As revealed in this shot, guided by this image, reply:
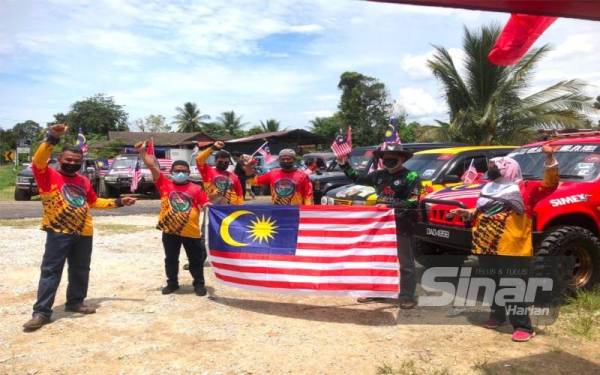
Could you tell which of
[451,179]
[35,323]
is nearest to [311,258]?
[35,323]

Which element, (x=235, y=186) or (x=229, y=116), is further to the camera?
(x=229, y=116)

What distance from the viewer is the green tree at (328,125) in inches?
1870

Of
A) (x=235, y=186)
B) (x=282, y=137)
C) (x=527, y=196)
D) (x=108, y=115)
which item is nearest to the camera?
(x=527, y=196)

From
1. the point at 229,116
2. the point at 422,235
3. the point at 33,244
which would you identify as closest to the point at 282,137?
the point at 229,116

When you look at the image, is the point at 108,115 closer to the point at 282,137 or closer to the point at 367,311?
the point at 282,137

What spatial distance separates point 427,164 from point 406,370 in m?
5.51

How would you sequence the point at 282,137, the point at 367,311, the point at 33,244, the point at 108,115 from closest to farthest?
1. the point at 367,311
2. the point at 33,244
3. the point at 282,137
4. the point at 108,115

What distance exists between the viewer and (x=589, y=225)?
19.3 feet

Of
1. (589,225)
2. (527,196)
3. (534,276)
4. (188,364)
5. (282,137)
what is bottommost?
(188,364)

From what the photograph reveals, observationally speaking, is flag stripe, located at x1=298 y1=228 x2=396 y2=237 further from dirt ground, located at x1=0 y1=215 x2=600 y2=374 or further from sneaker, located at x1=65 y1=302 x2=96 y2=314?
sneaker, located at x1=65 y1=302 x2=96 y2=314

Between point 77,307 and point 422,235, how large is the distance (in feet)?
13.2

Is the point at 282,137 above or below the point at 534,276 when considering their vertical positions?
above

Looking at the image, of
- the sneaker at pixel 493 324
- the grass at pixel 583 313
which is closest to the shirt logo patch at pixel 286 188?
the sneaker at pixel 493 324

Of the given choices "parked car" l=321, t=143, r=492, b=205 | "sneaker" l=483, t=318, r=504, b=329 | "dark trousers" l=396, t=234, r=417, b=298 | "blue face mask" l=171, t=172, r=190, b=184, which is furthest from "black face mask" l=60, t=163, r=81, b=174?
"sneaker" l=483, t=318, r=504, b=329
